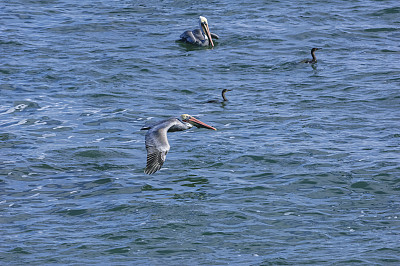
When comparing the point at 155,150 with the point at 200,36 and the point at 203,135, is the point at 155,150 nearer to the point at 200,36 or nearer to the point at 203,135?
the point at 203,135

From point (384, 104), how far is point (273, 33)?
681 cm

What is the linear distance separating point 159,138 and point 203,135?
2805mm

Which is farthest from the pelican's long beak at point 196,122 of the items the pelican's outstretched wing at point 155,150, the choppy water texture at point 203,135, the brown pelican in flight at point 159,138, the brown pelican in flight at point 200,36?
the brown pelican in flight at point 200,36

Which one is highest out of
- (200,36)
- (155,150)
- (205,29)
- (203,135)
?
(205,29)

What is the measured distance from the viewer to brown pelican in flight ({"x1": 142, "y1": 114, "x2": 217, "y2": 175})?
13.6 m

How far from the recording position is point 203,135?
1692cm

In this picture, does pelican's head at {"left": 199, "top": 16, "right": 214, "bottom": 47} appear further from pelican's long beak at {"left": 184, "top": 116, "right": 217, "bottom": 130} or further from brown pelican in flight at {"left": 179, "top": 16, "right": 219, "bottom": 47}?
pelican's long beak at {"left": 184, "top": 116, "right": 217, "bottom": 130}

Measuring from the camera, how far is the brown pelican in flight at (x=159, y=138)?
44.7 ft

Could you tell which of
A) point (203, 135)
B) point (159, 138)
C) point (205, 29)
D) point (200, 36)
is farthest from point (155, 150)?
point (205, 29)

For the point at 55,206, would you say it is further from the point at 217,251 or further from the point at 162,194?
the point at 217,251

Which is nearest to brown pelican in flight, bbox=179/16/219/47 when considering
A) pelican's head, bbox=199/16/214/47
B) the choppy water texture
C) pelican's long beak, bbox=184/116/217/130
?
pelican's head, bbox=199/16/214/47

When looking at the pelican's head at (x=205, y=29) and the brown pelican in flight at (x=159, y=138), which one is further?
the pelican's head at (x=205, y=29)

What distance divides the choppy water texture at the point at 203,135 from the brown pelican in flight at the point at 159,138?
51 centimetres

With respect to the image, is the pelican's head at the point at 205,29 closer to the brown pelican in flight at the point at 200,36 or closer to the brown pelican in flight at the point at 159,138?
the brown pelican in flight at the point at 200,36
